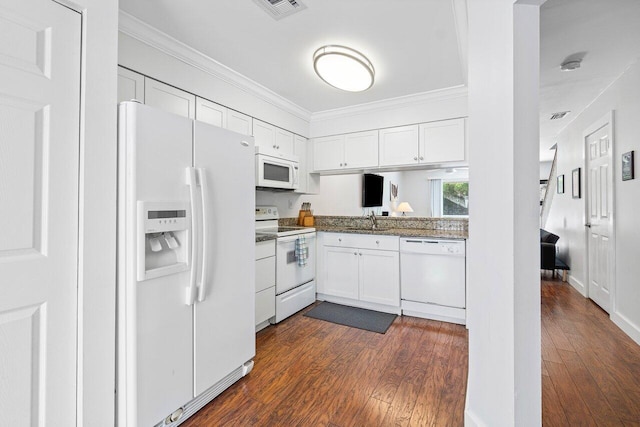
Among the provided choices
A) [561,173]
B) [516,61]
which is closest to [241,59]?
[516,61]

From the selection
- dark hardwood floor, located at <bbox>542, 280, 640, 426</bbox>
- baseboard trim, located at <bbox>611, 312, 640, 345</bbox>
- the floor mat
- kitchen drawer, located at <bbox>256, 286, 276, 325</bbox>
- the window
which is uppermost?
the window

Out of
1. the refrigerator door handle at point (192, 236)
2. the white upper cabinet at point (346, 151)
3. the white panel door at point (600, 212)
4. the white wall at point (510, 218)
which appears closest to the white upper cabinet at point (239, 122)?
the white upper cabinet at point (346, 151)

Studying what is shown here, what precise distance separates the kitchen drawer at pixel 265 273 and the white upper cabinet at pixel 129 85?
1594 millimetres

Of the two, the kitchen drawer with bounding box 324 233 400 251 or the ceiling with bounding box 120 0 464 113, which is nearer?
the ceiling with bounding box 120 0 464 113

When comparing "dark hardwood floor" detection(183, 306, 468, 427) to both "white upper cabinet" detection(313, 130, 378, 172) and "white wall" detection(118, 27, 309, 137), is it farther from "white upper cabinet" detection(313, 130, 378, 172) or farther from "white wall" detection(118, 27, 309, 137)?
"white wall" detection(118, 27, 309, 137)

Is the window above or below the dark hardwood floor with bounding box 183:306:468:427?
above

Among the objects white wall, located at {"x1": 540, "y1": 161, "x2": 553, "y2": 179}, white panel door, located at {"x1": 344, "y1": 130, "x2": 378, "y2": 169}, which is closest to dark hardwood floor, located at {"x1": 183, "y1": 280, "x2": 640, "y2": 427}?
white panel door, located at {"x1": 344, "y1": 130, "x2": 378, "y2": 169}

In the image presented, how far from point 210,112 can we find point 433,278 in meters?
2.69

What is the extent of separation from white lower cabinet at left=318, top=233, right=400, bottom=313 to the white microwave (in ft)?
2.70

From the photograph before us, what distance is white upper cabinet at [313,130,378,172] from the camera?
3514 mm

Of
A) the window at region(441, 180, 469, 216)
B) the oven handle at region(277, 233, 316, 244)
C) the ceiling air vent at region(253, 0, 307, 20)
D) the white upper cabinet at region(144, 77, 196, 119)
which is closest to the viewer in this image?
the ceiling air vent at region(253, 0, 307, 20)

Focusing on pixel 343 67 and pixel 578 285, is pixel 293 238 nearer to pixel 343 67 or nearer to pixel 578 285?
pixel 343 67

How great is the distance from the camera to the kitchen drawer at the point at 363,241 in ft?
10.2

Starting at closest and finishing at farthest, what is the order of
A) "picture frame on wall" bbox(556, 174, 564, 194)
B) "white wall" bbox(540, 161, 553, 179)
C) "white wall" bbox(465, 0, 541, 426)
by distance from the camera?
"white wall" bbox(465, 0, 541, 426) → "picture frame on wall" bbox(556, 174, 564, 194) → "white wall" bbox(540, 161, 553, 179)
